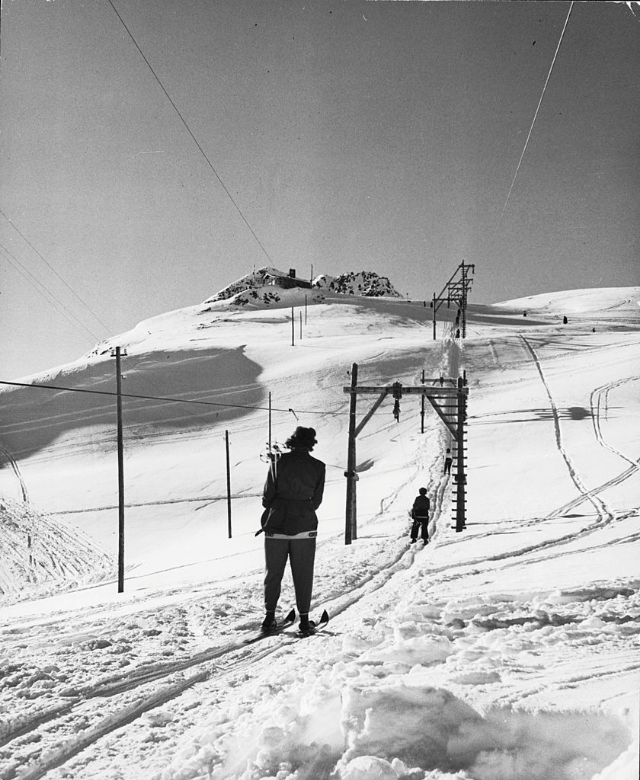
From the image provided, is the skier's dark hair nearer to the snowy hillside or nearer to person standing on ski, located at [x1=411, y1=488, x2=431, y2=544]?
the snowy hillside

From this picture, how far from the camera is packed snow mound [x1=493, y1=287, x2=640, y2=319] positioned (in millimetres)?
148875

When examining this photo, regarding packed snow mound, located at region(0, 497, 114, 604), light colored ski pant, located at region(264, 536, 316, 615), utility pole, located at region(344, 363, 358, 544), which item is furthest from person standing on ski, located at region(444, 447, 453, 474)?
packed snow mound, located at region(0, 497, 114, 604)

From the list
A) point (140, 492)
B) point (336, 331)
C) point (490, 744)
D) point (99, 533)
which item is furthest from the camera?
point (336, 331)

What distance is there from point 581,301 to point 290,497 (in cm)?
17349

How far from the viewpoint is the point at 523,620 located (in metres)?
4.50

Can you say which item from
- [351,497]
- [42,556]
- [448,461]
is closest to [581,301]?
[448,461]

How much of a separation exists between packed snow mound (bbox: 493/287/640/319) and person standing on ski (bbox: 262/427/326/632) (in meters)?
135

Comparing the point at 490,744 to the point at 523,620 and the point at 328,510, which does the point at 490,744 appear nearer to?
the point at 523,620

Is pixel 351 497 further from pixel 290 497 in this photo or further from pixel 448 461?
pixel 290 497

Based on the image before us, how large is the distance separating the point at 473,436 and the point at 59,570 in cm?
2394

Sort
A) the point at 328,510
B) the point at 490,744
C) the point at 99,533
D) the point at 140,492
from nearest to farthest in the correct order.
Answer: the point at 490,744
the point at 328,510
the point at 99,533
the point at 140,492

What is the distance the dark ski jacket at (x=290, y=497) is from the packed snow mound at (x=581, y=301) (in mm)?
135397

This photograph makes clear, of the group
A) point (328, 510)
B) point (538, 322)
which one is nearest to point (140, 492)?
point (328, 510)

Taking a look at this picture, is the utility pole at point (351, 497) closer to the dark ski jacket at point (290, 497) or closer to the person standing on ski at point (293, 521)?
the person standing on ski at point (293, 521)
